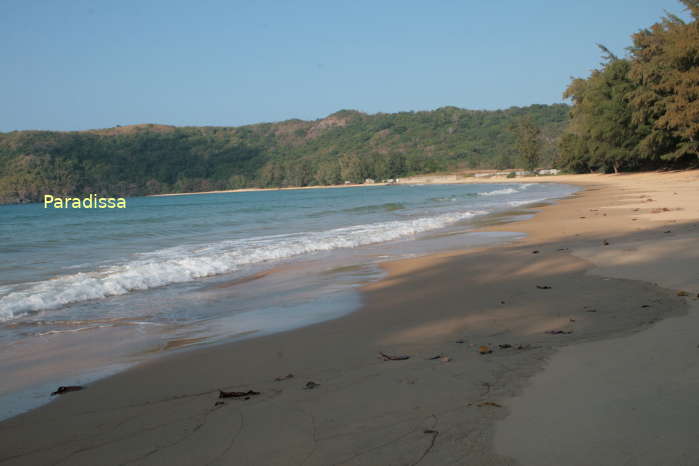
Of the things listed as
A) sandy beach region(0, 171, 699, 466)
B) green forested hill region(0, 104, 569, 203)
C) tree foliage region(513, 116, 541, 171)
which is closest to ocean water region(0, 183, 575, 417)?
sandy beach region(0, 171, 699, 466)

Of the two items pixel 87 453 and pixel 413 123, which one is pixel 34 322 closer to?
pixel 87 453

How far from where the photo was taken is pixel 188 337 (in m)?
5.62

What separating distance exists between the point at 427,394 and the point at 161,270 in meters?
7.99

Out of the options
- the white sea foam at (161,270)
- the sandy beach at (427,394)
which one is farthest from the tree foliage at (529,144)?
the sandy beach at (427,394)

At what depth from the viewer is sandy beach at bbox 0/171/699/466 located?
100 inches

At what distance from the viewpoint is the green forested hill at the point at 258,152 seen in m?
101

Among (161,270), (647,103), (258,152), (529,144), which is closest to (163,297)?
(161,270)

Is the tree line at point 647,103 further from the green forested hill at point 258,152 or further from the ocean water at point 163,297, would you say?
the green forested hill at point 258,152

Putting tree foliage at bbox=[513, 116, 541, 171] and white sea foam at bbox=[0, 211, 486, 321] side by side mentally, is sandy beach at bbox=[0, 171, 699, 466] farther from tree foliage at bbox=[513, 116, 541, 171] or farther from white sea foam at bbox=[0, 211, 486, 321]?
tree foliage at bbox=[513, 116, 541, 171]

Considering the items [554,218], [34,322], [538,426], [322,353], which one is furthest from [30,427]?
[554,218]

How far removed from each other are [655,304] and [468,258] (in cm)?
489

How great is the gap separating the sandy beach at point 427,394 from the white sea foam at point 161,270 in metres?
4.20

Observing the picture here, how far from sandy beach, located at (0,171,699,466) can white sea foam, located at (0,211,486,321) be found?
420 centimetres

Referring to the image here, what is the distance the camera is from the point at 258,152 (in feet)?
549
